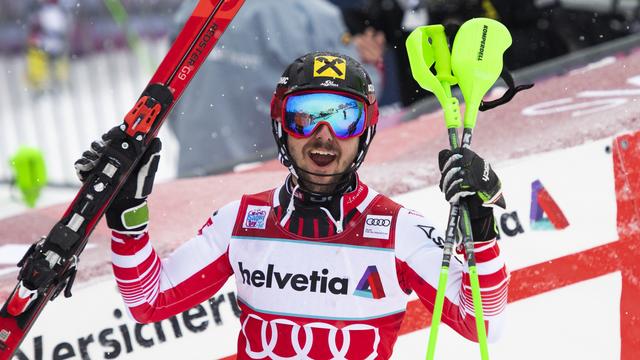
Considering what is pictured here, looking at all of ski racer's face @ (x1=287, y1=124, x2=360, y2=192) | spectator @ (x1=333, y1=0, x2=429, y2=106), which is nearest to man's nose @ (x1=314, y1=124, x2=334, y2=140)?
ski racer's face @ (x1=287, y1=124, x2=360, y2=192)

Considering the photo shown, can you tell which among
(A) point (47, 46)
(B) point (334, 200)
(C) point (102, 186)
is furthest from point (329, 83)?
(A) point (47, 46)

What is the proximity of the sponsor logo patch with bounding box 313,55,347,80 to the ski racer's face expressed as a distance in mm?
140

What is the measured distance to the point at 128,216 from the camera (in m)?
2.54

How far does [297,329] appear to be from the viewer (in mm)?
2570

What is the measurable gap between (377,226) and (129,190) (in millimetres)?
654

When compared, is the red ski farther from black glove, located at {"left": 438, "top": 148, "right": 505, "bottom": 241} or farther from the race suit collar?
black glove, located at {"left": 438, "top": 148, "right": 505, "bottom": 241}

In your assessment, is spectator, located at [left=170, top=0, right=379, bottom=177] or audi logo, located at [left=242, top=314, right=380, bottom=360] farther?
spectator, located at [left=170, top=0, right=379, bottom=177]

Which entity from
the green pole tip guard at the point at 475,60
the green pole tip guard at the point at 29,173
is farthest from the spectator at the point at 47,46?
the green pole tip guard at the point at 475,60

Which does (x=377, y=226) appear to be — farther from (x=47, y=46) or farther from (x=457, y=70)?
(x=47, y=46)

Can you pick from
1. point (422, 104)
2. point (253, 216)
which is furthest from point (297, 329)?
point (422, 104)

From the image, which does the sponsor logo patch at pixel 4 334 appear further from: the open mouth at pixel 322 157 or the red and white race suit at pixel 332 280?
the open mouth at pixel 322 157

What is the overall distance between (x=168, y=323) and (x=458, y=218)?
1256 millimetres

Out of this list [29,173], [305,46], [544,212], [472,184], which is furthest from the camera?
[29,173]

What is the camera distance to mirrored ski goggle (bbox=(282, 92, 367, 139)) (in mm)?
2506
